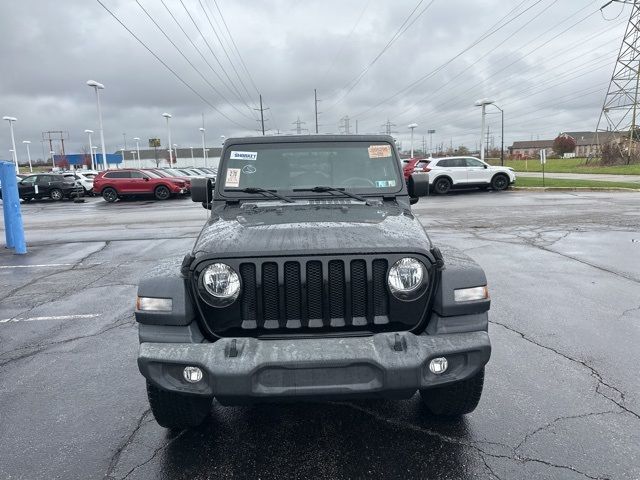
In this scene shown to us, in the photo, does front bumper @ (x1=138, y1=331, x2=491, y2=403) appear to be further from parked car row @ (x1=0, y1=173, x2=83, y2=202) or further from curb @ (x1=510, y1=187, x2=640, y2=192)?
parked car row @ (x1=0, y1=173, x2=83, y2=202)

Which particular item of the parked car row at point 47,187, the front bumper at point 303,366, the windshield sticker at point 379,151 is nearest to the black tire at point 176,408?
the front bumper at point 303,366

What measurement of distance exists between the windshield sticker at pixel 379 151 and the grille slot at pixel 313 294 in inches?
67.0

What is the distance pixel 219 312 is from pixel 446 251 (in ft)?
5.17

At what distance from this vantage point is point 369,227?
9.75 ft

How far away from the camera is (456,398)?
2.95m

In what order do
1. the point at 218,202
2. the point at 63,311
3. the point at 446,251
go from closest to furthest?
the point at 446,251 < the point at 218,202 < the point at 63,311

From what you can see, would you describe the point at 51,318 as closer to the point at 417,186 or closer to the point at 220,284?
the point at 220,284

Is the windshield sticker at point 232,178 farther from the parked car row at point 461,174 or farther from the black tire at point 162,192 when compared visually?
the black tire at point 162,192

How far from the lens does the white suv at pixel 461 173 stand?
22250mm

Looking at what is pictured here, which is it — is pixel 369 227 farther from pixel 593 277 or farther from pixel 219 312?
pixel 593 277

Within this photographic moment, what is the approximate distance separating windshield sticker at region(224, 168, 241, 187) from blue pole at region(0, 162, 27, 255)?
7298mm

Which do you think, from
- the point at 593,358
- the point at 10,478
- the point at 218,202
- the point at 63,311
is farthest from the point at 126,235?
the point at 593,358

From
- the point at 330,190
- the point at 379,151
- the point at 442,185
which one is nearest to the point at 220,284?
the point at 330,190

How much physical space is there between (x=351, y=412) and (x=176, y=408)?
3.85 feet
